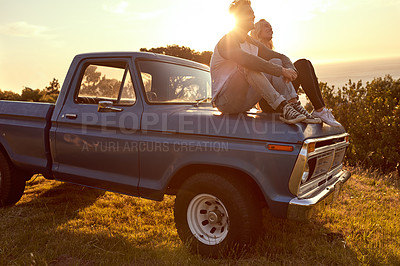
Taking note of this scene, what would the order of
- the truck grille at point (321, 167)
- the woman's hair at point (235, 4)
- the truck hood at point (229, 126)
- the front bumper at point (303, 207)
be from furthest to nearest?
the woman's hair at point (235, 4), the truck grille at point (321, 167), the truck hood at point (229, 126), the front bumper at point (303, 207)

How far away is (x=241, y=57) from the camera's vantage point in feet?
10.4

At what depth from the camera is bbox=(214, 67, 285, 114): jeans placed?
3.20m

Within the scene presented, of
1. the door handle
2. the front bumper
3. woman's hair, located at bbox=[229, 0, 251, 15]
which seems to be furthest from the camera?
the door handle

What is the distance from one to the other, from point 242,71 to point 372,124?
7.55 meters

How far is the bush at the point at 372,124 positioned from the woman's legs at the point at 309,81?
552cm

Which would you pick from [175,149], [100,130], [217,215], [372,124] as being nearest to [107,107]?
[100,130]

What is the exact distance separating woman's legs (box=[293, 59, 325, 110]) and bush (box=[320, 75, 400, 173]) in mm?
5517

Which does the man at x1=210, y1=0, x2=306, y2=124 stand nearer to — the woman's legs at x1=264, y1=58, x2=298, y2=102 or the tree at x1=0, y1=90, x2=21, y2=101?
the woman's legs at x1=264, y1=58, x2=298, y2=102

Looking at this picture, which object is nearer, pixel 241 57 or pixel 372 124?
pixel 241 57

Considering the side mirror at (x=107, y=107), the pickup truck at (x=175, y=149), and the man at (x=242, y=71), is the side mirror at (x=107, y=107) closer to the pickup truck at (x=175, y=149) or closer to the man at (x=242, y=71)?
the pickup truck at (x=175, y=149)

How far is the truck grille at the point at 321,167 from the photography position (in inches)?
114

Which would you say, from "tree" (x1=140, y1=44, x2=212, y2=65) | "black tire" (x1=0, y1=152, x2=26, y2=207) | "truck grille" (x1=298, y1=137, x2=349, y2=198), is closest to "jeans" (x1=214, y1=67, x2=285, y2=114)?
"truck grille" (x1=298, y1=137, x2=349, y2=198)

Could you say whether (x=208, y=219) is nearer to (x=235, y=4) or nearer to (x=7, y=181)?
(x=235, y=4)

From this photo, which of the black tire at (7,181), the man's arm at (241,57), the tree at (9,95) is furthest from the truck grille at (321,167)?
the tree at (9,95)
